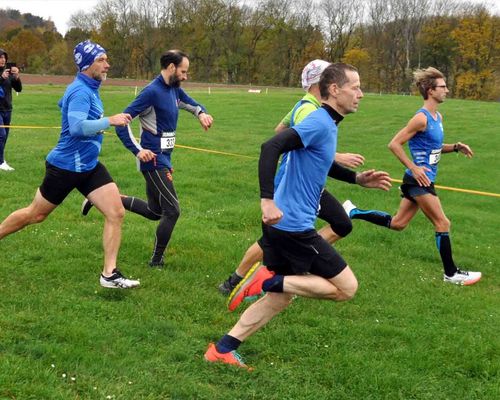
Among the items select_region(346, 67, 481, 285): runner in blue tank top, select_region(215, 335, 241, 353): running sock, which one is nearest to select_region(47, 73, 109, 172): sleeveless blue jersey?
select_region(215, 335, 241, 353): running sock

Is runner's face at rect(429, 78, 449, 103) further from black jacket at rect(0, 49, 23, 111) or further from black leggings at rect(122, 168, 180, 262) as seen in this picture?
black jacket at rect(0, 49, 23, 111)

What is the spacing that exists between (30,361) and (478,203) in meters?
10.4

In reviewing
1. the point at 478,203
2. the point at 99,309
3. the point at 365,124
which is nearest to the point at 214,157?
the point at 478,203

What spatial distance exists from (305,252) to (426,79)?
3387 millimetres

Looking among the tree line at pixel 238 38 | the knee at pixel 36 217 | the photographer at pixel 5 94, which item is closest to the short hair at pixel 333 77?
the knee at pixel 36 217

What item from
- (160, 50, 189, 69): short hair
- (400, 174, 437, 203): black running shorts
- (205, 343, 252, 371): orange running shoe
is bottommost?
(205, 343, 252, 371): orange running shoe

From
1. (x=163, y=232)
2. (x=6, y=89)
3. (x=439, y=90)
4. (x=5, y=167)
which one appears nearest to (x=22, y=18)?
(x=6, y=89)

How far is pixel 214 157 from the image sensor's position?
14.5 metres

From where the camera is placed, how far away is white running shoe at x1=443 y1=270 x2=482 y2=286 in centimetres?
646

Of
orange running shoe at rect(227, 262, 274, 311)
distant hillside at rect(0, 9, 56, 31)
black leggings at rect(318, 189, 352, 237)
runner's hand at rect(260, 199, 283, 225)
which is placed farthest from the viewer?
distant hillside at rect(0, 9, 56, 31)

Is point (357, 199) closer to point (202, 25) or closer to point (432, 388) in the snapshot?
point (432, 388)

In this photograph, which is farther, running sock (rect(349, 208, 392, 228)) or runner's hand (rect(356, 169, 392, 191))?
running sock (rect(349, 208, 392, 228))

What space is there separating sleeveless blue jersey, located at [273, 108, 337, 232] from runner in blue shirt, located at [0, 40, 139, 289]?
1.74 m

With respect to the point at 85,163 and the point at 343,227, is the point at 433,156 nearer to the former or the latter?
the point at 343,227
